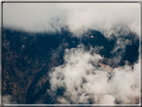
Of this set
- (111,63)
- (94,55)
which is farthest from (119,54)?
(94,55)

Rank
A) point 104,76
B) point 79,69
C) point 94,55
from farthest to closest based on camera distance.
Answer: point 79,69 → point 94,55 → point 104,76

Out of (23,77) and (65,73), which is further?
(65,73)

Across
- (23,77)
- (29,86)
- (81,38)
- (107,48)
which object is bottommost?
(29,86)

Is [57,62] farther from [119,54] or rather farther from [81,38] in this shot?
[119,54]

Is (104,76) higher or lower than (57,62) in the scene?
lower

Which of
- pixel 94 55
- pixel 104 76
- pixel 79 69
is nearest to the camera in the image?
pixel 104 76

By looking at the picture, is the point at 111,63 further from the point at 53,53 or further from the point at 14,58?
the point at 14,58

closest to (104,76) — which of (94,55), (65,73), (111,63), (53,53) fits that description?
(111,63)
